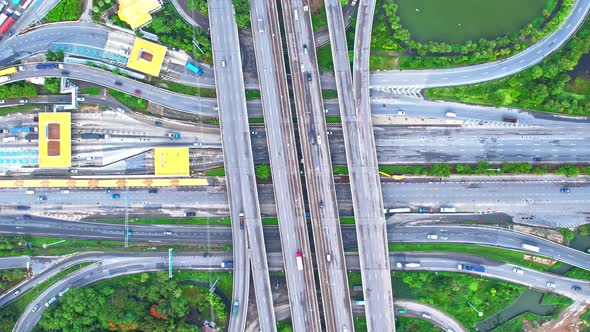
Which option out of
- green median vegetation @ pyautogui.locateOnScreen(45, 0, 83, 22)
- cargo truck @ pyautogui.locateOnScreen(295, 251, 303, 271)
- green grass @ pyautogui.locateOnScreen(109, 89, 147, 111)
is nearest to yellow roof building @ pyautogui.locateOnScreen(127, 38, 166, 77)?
green grass @ pyautogui.locateOnScreen(109, 89, 147, 111)

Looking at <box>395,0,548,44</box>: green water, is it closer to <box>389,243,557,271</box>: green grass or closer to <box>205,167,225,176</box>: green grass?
<box>389,243,557,271</box>: green grass

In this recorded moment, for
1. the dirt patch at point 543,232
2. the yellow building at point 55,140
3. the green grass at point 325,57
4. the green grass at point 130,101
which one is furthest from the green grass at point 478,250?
the yellow building at point 55,140

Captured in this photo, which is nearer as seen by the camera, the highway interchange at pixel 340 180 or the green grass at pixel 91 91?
the highway interchange at pixel 340 180

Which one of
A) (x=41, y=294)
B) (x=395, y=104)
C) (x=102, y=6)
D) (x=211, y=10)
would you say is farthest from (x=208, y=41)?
(x=41, y=294)

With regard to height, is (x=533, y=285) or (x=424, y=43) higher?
(x=424, y=43)

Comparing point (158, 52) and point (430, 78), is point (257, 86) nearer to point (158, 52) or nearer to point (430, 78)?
point (158, 52)

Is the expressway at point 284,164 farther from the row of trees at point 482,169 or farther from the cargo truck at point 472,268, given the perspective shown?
the cargo truck at point 472,268
